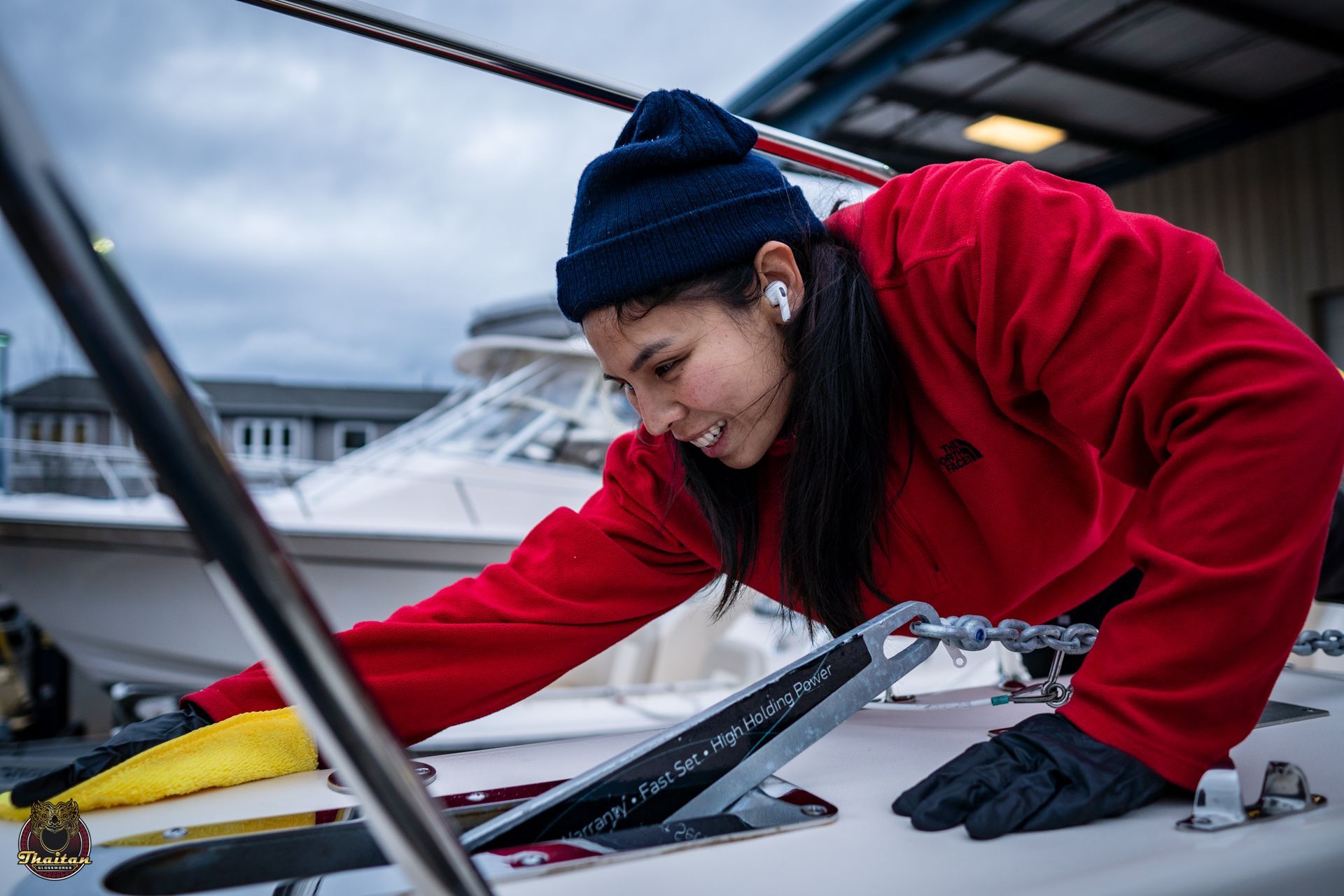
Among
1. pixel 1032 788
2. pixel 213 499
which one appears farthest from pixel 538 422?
pixel 213 499

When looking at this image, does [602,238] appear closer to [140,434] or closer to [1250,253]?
[140,434]

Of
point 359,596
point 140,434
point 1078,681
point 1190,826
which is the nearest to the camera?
point 140,434

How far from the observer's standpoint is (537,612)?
40.6 inches

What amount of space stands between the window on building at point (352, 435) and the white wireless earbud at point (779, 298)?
74.2 ft

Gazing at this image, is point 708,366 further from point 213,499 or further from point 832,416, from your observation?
point 213,499

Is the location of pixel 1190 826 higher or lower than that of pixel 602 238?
lower

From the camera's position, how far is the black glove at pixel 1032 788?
634mm

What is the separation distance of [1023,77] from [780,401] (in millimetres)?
6131

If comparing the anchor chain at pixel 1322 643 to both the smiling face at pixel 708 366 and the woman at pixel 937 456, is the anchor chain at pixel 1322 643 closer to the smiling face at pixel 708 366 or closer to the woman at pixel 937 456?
the woman at pixel 937 456

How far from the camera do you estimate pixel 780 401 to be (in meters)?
0.99

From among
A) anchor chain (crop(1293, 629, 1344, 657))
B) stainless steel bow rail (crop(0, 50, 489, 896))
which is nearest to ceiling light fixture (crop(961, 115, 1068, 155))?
anchor chain (crop(1293, 629, 1344, 657))

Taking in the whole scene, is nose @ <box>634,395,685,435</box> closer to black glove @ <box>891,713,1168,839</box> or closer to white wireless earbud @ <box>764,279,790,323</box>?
white wireless earbud @ <box>764,279,790,323</box>

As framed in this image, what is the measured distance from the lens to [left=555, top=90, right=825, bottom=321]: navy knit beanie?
0.90 meters

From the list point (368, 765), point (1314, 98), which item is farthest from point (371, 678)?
point (1314, 98)
